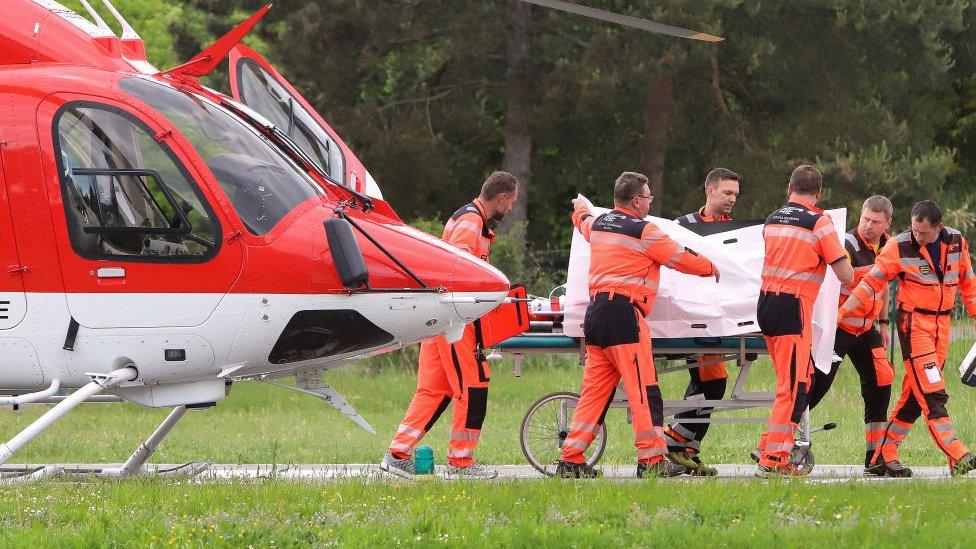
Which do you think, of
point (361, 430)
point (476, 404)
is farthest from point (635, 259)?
point (361, 430)

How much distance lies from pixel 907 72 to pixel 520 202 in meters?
7.93

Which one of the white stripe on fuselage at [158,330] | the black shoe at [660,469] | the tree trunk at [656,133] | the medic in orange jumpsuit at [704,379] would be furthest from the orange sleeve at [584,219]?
the tree trunk at [656,133]

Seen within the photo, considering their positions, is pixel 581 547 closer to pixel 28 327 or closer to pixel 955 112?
pixel 28 327

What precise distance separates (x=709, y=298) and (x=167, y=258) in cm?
384

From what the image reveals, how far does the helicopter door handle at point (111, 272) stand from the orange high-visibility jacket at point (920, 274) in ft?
16.8

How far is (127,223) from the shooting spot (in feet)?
30.2

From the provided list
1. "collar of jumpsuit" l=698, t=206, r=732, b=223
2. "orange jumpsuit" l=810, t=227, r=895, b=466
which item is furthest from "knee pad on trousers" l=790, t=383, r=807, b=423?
"collar of jumpsuit" l=698, t=206, r=732, b=223

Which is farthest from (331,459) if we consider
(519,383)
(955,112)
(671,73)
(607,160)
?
(955,112)

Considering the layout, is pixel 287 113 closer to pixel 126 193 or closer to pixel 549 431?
pixel 126 193

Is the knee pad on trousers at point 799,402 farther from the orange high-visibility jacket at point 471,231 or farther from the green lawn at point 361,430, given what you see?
the green lawn at point 361,430

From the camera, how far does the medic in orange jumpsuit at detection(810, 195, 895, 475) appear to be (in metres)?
10.9

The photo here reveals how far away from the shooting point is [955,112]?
35969 mm

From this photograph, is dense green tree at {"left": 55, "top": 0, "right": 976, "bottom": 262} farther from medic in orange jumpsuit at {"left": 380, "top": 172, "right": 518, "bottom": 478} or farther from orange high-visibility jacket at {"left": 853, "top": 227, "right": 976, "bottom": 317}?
medic in orange jumpsuit at {"left": 380, "top": 172, "right": 518, "bottom": 478}

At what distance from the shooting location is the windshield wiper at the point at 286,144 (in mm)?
9953
